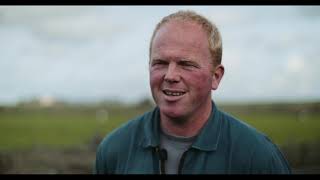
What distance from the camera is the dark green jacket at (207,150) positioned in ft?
5.90

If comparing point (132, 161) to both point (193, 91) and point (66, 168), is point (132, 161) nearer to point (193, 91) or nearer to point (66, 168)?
point (193, 91)

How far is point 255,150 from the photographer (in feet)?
5.88

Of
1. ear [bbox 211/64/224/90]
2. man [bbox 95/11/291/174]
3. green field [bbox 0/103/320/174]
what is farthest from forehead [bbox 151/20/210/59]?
green field [bbox 0/103/320/174]

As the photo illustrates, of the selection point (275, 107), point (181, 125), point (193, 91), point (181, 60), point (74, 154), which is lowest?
point (275, 107)

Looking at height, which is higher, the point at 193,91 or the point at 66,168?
the point at 193,91

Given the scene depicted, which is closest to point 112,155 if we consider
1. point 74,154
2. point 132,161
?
point 132,161

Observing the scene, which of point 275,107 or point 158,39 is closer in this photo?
point 158,39

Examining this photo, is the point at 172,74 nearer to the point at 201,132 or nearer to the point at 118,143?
the point at 201,132

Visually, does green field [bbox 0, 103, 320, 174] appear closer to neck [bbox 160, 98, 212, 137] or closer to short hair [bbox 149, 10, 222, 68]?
neck [bbox 160, 98, 212, 137]

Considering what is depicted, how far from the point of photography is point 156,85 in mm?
1864

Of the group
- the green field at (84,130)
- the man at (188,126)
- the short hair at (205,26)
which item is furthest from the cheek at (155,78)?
the green field at (84,130)

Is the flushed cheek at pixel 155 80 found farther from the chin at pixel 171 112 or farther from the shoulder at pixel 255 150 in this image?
the shoulder at pixel 255 150

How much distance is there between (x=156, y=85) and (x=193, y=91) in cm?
15

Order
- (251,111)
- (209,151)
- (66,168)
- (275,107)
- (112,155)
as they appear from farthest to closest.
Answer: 1. (275,107)
2. (251,111)
3. (66,168)
4. (112,155)
5. (209,151)
